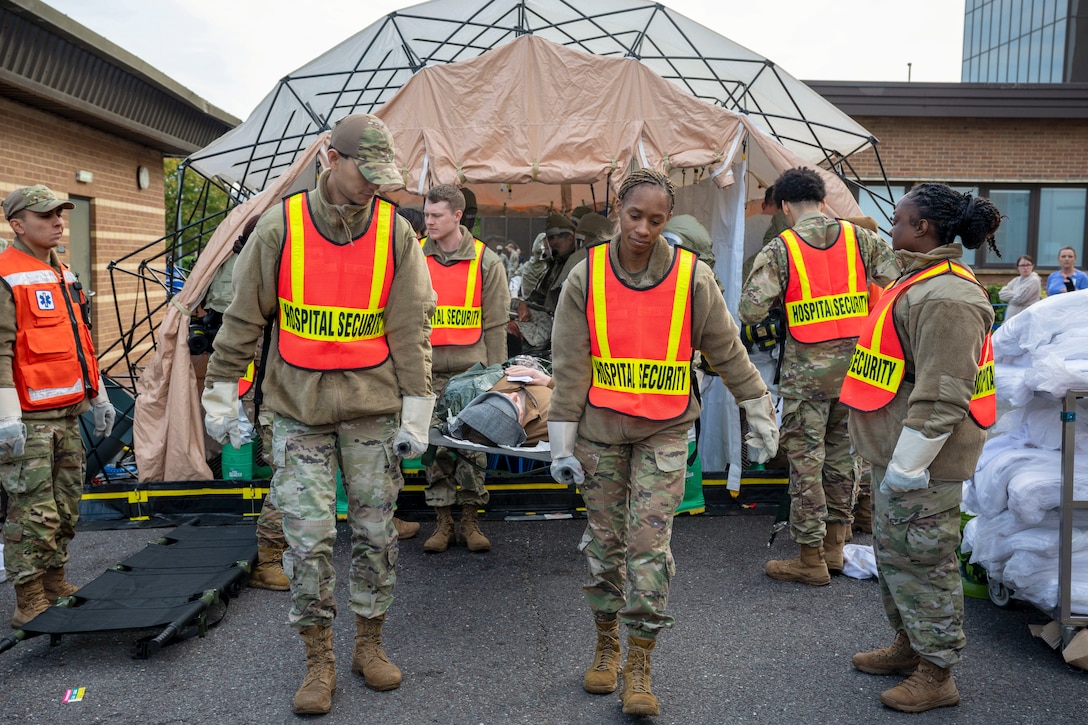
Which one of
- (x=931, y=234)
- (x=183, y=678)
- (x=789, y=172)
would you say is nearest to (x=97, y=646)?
(x=183, y=678)

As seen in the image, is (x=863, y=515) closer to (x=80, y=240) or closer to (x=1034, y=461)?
(x=1034, y=461)

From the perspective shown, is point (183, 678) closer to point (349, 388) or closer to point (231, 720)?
point (231, 720)

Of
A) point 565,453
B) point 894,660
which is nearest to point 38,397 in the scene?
point 565,453

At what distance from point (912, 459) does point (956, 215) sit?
0.96 m

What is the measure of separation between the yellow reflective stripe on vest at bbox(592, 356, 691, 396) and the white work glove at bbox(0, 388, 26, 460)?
273 centimetres

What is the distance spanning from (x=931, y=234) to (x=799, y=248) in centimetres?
158

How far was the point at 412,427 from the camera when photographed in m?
3.64

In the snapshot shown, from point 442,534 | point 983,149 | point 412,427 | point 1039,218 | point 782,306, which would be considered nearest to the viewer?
point 412,427

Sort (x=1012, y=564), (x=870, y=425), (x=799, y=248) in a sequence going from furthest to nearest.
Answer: (x=799, y=248) < (x=1012, y=564) < (x=870, y=425)

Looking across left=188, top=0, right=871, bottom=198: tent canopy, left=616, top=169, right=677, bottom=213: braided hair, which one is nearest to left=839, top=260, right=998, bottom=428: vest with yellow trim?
left=616, top=169, right=677, bottom=213: braided hair

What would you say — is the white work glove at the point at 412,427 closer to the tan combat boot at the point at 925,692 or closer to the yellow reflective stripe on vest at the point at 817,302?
the tan combat boot at the point at 925,692

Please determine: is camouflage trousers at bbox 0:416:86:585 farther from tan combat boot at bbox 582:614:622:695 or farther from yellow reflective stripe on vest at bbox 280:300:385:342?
tan combat boot at bbox 582:614:622:695

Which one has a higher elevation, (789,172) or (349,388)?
(789,172)

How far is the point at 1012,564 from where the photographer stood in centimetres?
417
